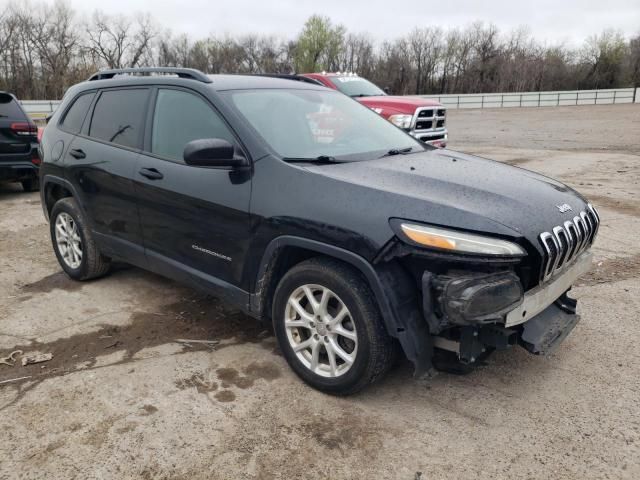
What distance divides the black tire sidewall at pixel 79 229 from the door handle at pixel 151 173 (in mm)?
1131

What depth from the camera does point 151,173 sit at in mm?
3803

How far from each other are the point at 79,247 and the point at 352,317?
307 cm

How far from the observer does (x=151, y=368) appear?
3.42 meters

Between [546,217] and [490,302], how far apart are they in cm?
69

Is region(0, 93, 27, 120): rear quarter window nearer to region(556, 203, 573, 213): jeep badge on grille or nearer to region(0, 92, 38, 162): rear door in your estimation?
region(0, 92, 38, 162): rear door

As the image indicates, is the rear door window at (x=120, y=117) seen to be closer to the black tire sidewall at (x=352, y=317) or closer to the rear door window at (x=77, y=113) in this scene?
the rear door window at (x=77, y=113)

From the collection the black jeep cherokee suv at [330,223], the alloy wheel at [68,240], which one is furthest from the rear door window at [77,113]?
the alloy wheel at [68,240]

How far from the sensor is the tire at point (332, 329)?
9.18 ft

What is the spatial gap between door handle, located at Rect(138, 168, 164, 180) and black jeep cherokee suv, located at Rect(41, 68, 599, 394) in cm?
1

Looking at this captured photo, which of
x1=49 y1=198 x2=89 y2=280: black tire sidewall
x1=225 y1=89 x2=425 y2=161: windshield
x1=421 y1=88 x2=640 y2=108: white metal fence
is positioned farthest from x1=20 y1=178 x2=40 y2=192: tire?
x1=421 y1=88 x2=640 y2=108: white metal fence

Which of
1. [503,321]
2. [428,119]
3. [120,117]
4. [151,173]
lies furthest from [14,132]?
[503,321]

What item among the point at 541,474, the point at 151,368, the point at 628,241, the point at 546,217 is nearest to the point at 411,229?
the point at 546,217

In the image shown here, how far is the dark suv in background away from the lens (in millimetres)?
8312

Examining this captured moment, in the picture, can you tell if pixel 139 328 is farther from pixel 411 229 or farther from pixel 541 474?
pixel 541 474
